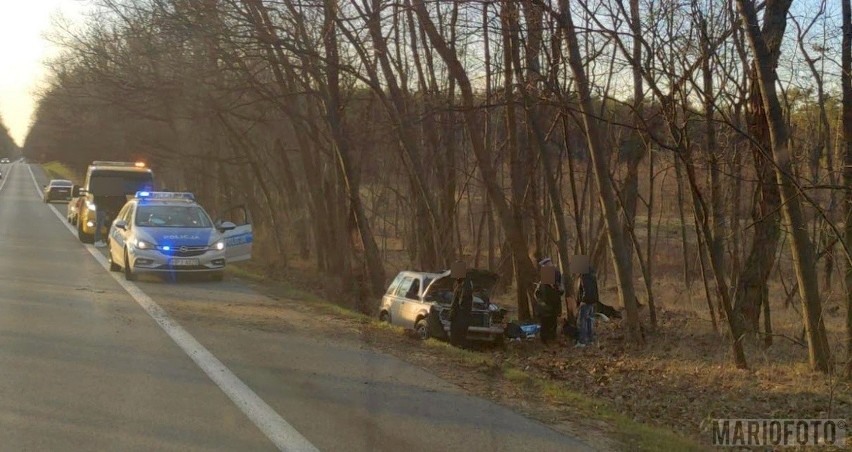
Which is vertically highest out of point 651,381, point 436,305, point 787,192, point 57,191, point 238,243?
point 57,191

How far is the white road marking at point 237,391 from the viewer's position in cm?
639

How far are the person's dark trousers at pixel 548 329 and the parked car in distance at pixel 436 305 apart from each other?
689mm

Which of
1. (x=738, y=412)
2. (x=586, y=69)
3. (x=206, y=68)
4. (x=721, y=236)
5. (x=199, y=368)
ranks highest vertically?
(x=206, y=68)

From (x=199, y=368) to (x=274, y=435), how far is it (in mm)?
2702

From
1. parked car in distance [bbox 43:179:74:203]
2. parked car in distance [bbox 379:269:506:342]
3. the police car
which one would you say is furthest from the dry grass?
parked car in distance [bbox 43:179:74:203]

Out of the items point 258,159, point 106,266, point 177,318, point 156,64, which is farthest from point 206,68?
point 258,159

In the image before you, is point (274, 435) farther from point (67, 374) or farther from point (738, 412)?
point (738, 412)

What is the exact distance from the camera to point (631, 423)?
7.53m

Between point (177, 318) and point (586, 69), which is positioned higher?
point (586, 69)

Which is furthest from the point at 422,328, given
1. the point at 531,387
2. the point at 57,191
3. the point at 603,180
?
the point at 57,191

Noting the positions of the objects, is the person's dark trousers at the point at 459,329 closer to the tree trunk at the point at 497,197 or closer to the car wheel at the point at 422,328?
the car wheel at the point at 422,328

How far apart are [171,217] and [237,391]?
11.7m

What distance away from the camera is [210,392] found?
784cm

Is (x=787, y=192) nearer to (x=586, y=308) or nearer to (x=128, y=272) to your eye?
(x=586, y=308)
